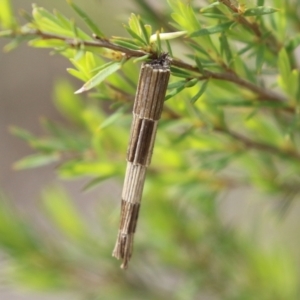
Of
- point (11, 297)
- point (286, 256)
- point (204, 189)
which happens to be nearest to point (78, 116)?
point (204, 189)

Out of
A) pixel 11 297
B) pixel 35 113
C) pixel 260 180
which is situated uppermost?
pixel 260 180

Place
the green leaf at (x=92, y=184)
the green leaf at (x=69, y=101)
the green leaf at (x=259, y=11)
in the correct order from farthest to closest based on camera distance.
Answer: the green leaf at (x=69, y=101)
the green leaf at (x=92, y=184)
the green leaf at (x=259, y=11)

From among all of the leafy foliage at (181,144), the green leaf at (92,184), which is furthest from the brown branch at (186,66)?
the green leaf at (92,184)

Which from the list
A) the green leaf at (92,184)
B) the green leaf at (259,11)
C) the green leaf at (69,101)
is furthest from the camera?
the green leaf at (69,101)

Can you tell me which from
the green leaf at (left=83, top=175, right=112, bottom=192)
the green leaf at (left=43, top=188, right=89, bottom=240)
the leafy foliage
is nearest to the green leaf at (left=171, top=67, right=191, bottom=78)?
the leafy foliage

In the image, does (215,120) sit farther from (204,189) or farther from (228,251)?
(228,251)

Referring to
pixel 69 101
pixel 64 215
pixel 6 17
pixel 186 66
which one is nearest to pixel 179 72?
pixel 186 66

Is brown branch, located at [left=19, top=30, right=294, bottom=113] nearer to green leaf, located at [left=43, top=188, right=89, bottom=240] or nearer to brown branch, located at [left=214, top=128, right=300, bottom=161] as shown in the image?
brown branch, located at [left=214, top=128, right=300, bottom=161]

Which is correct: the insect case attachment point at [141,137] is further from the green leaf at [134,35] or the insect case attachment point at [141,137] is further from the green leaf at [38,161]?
the green leaf at [38,161]
